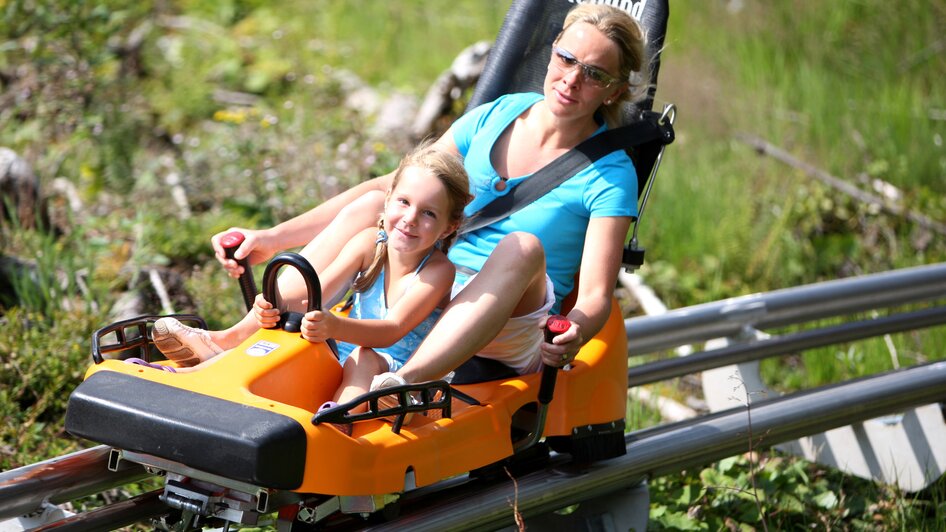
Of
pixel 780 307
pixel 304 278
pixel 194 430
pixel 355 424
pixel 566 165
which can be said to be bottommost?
pixel 194 430

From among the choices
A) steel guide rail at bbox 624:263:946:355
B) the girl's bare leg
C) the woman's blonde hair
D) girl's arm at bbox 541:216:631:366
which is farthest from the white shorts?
steel guide rail at bbox 624:263:946:355

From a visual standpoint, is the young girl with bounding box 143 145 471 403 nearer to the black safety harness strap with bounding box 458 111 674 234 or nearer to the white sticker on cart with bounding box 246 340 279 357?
the white sticker on cart with bounding box 246 340 279 357

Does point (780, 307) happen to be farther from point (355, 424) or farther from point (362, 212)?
point (355, 424)

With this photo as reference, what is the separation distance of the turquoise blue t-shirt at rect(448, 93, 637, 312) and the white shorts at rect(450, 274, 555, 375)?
0.22m

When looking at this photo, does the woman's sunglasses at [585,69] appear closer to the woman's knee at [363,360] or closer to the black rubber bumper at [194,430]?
the woman's knee at [363,360]

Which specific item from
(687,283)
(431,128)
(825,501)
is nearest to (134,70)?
(431,128)

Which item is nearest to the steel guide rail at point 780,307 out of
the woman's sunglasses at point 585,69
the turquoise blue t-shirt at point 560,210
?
the turquoise blue t-shirt at point 560,210

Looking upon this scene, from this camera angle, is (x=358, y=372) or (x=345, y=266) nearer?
(x=358, y=372)

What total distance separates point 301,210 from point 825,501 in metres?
2.87

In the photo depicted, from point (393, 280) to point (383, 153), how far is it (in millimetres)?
2965

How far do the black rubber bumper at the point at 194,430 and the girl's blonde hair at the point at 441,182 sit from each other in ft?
2.16

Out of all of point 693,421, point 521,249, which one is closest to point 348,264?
point 521,249

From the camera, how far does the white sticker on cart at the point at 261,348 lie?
2.75m

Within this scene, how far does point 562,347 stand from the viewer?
9.59 ft
